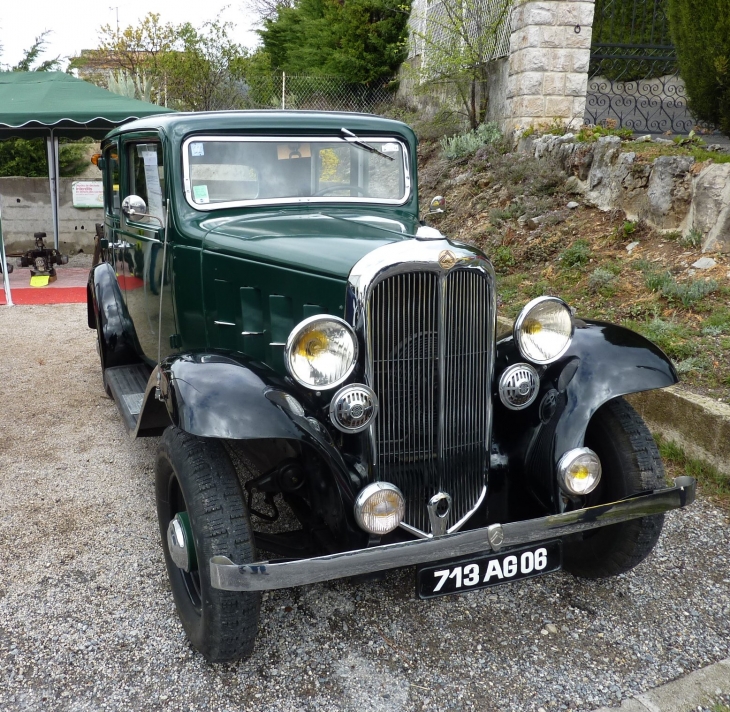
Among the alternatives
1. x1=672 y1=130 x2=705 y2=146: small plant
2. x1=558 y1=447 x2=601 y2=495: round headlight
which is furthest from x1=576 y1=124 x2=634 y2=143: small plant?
x1=558 y1=447 x2=601 y2=495: round headlight

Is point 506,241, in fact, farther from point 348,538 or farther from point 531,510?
point 348,538

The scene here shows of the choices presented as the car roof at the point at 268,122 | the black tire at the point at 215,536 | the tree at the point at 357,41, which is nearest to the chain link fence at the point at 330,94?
the tree at the point at 357,41

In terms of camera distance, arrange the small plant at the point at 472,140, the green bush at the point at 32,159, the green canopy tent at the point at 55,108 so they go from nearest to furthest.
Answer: the green canopy tent at the point at 55,108
the small plant at the point at 472,140
the green bush at the point at 32,159

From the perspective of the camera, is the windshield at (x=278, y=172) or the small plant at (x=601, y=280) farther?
the small plant at (x=601, y=280)

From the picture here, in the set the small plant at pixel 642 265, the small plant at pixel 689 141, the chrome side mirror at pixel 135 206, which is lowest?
the small plant at pixel 642 265

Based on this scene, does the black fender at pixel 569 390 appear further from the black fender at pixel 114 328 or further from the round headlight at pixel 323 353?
the black fender at pixel 114 328

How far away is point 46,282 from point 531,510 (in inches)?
332

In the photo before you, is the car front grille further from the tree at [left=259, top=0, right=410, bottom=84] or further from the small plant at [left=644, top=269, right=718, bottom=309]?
the tree at [left=259, top=0, right=410, bottom=84]

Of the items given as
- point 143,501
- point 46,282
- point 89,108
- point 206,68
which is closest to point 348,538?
point 143,501

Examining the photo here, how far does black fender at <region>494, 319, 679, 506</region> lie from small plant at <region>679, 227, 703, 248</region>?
2.89 meters

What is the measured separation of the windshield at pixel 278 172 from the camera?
125 inches

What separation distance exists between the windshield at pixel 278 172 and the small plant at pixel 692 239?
282 cm

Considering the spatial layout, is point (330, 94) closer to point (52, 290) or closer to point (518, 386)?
point (52, 290)

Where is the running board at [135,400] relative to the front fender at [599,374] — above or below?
below
